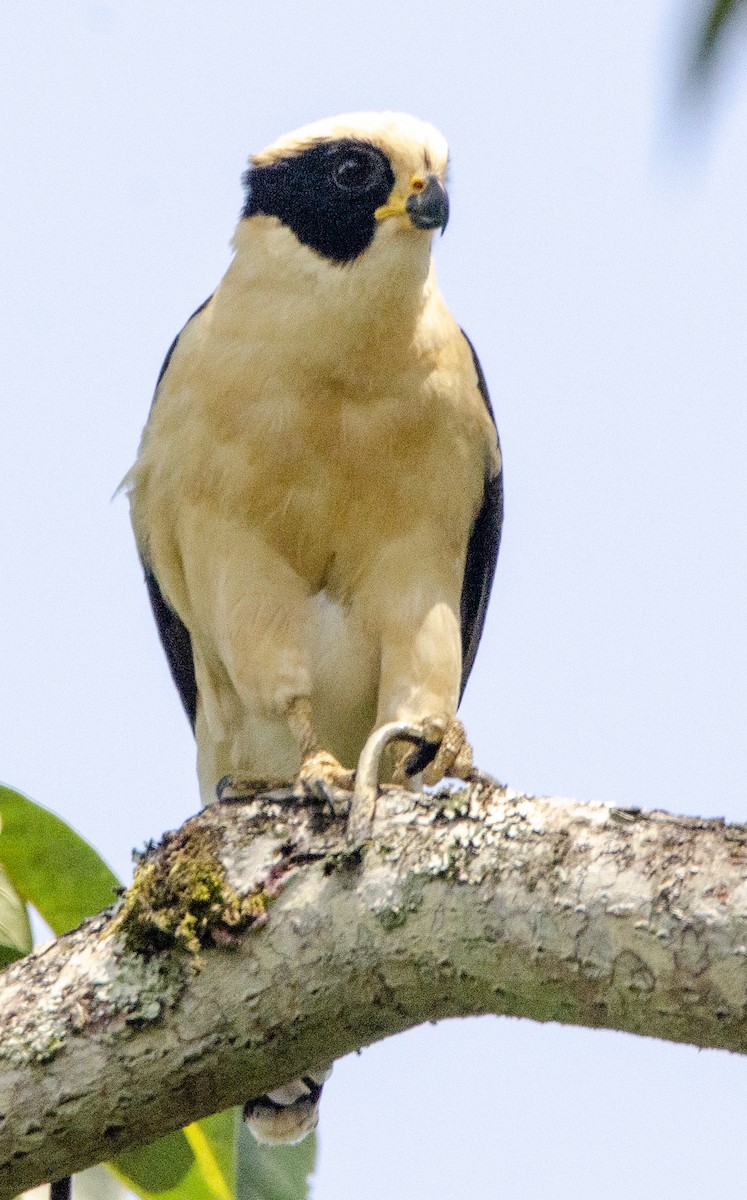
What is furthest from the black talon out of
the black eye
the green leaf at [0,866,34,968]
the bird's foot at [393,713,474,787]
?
the black eye

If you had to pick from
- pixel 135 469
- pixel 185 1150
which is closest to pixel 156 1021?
pixel 185 1150

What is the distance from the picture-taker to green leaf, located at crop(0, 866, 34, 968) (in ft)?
10.9

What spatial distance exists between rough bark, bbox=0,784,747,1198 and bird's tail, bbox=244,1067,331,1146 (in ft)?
5.23

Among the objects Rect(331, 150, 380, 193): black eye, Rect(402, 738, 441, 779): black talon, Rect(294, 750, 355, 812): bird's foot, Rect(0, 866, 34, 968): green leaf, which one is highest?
Rect(331, 150, 380, 193): black eye

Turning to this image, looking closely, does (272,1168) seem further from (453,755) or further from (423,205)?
(423,205)

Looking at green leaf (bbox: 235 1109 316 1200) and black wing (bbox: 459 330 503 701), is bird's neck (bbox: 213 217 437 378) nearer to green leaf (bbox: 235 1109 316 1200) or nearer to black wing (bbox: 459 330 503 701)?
black wing (bbox: 459 330 503 701)

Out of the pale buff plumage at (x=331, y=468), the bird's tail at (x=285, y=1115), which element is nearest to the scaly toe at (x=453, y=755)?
the pale buff plumage at (x=331, y=468)

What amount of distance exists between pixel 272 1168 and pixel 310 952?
174 centimetres

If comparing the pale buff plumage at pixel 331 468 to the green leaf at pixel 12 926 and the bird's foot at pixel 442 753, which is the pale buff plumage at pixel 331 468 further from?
the green leaf at pixel 12 926

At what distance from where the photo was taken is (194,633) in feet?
16.4

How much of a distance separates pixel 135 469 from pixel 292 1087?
2.15 metres

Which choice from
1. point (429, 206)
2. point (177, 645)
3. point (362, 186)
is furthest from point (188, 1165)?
point (362, 186)

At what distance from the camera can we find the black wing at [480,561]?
16.8 ft

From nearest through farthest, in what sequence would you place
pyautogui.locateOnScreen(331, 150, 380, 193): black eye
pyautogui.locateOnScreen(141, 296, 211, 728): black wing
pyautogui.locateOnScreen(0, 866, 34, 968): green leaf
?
1. pyautogui.locateOnScreen(0, 866, 34, 968): green leaf
2. pyautogui.locateOnScreen(331, 150, 380, 193): black eye
3. pyautogui.locateOnScreen(141, 296, 211, 728): black wing
